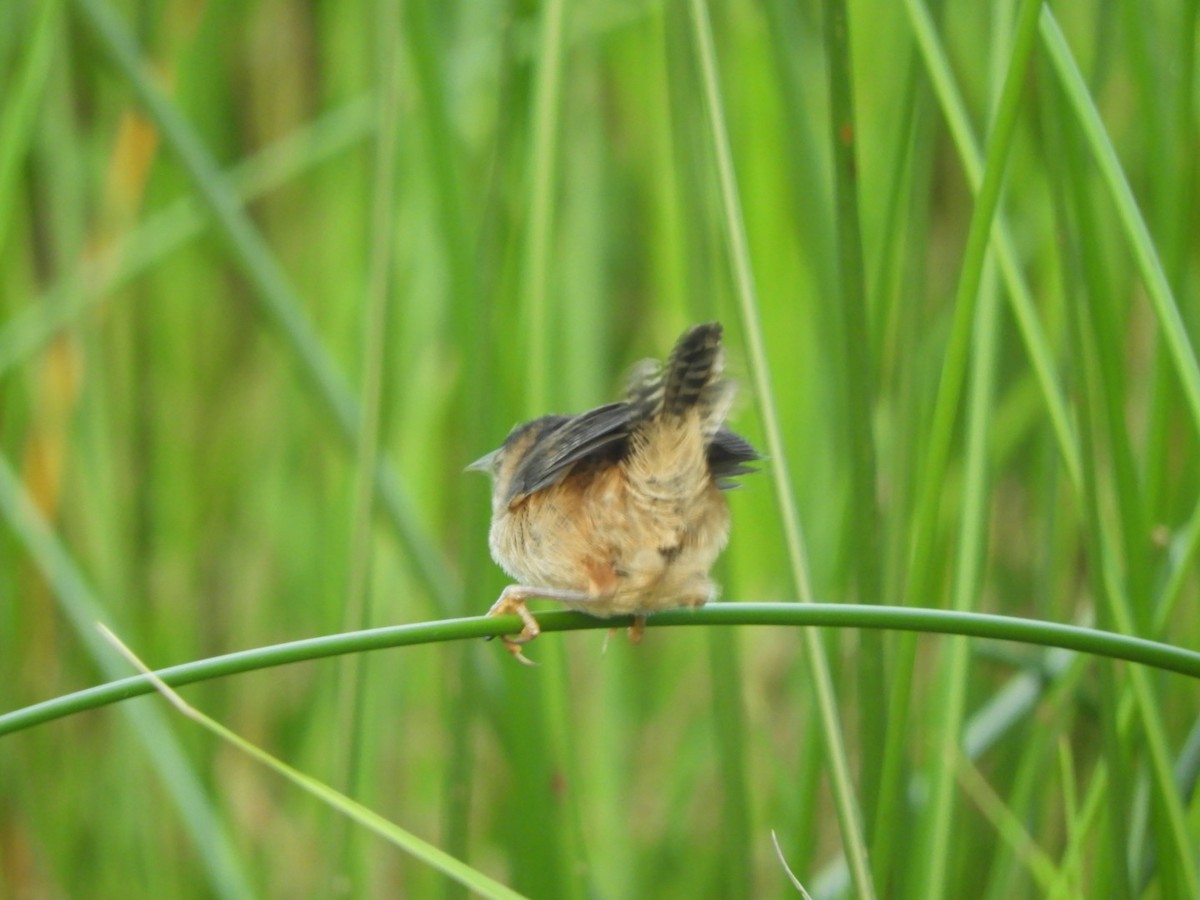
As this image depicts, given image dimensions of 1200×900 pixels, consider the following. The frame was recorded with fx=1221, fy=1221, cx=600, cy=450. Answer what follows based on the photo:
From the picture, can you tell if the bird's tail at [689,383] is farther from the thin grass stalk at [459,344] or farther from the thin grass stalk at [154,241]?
the thin grass stalk at [154,241]

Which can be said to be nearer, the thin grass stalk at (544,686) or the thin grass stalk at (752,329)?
the thin grass stalk at (752,329)

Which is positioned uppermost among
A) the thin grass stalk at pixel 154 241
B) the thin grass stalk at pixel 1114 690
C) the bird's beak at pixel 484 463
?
the thin grass stalk at pixel 154 241

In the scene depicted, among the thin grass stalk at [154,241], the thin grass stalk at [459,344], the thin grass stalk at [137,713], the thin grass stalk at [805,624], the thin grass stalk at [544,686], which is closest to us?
the thin grass stalk at [805,624]

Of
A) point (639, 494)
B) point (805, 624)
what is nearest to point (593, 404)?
point (639, 494)

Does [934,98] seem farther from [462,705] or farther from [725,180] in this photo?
[462,705]

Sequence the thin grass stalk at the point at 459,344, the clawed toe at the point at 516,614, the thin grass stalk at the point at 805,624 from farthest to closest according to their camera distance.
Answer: the thin grass stalk at the point at 459,344
the clawed toe at the point at 516,614
the thin grass stalk at the point at 805,624

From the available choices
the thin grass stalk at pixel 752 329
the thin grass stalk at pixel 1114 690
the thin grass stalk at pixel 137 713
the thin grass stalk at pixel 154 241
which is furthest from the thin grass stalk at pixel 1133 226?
the thin grass stalk at pixel 137 713

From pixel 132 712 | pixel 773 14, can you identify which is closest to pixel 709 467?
pixel 773 14
